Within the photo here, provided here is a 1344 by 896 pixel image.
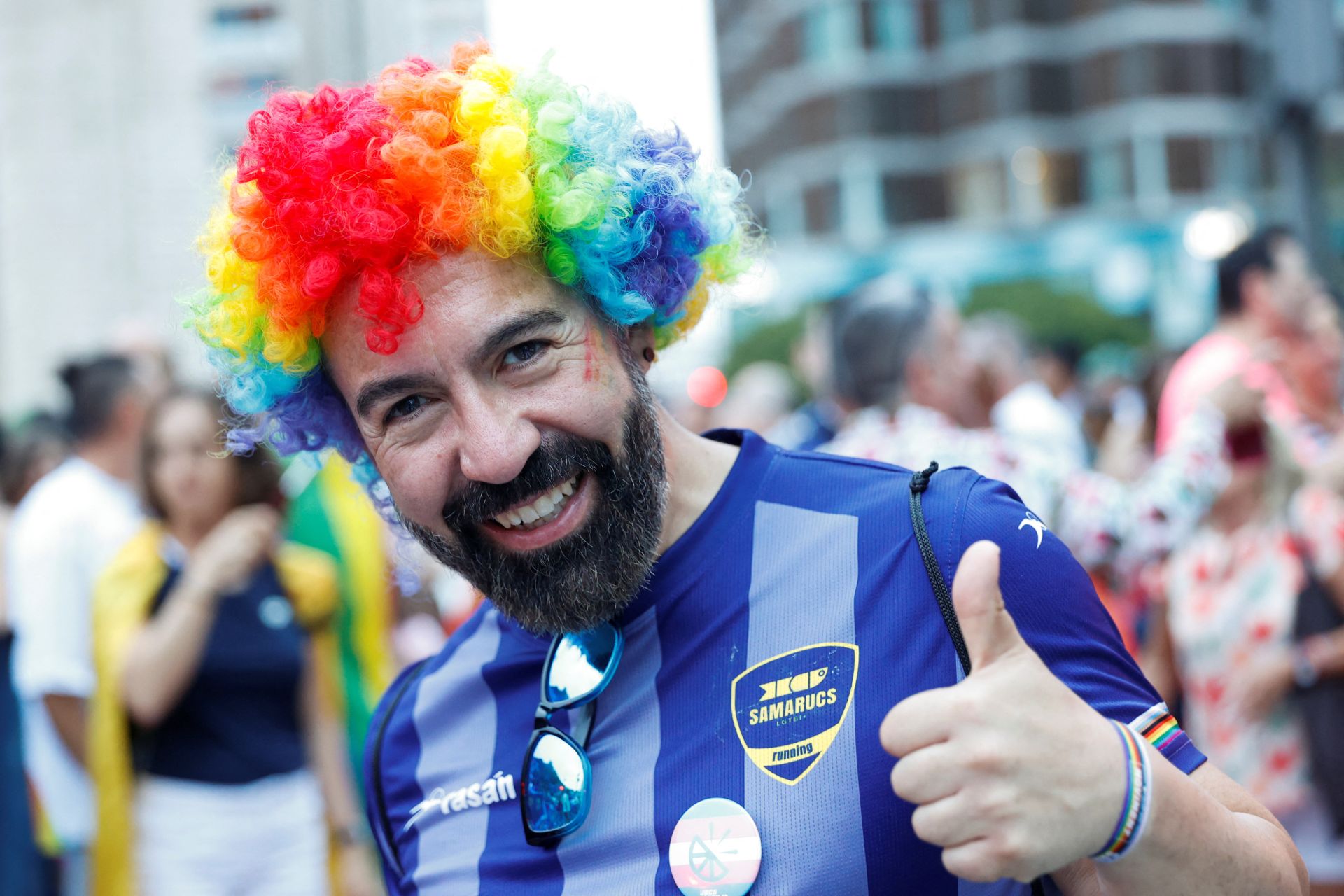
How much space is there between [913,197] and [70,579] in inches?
1785

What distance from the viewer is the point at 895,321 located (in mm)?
4070

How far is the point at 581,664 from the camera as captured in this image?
1.90 m

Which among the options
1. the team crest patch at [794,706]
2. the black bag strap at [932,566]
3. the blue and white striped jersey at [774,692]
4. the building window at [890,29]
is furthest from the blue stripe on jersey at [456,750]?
A: the building window at [890,29]

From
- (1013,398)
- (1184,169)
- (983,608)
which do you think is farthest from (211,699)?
(1184,169)

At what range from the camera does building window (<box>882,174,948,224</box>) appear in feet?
155

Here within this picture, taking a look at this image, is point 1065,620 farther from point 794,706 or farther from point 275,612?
point 275,612

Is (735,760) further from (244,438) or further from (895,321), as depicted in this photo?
(895,321)

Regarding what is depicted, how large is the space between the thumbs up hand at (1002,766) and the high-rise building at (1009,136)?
128ft

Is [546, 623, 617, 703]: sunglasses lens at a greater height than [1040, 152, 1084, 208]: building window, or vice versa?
[1040, 152, 1084, 208]: building window

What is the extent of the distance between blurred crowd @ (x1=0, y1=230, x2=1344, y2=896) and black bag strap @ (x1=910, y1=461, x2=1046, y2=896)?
1525mm

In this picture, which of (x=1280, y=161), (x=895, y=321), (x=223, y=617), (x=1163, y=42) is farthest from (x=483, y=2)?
(x=1163, y=42)

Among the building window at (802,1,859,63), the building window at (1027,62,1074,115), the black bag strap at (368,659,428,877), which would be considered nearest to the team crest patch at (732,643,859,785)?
the black bag strap at (368,659,428,877)

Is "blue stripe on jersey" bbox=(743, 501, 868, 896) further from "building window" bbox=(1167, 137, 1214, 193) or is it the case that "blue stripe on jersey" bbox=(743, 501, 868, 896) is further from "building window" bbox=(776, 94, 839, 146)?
Result: "building window" bbox=(776, 94, 839, 146)

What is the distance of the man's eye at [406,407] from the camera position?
1865 mm
